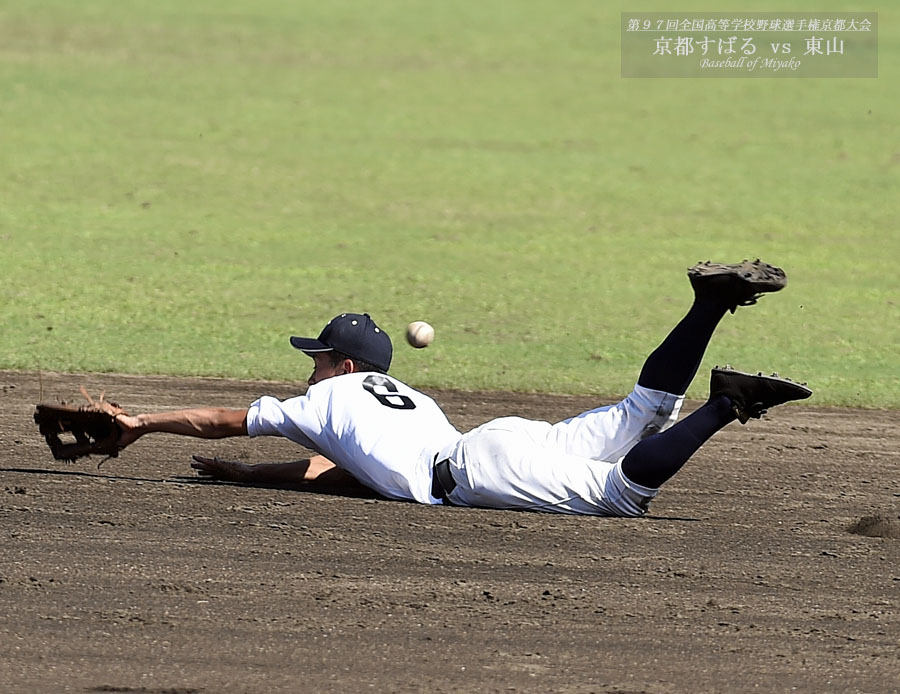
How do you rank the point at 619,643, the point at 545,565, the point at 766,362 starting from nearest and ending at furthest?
the point at 619,643 < the point at 545,565 < the point at 766,362

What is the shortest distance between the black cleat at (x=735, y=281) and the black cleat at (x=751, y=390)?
38cm

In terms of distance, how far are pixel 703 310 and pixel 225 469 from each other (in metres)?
2.72

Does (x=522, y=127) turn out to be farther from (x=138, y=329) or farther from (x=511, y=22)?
(x=138, y=329)

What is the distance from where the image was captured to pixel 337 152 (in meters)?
19.8

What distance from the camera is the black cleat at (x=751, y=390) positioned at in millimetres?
6094

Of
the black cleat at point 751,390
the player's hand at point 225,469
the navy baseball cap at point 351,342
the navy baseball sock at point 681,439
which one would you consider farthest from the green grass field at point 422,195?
the black cleat at point 751,390

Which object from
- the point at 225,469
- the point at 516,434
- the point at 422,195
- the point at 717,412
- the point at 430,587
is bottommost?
the point at 430,587

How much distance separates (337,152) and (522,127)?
3619mm

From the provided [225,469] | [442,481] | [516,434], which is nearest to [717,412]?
[516,434]

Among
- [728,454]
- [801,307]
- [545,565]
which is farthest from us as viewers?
[801,307]

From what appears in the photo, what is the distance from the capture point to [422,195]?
17.7m

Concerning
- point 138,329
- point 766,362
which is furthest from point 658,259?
point 138,329

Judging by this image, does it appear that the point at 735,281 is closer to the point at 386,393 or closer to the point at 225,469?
the point at 386,393

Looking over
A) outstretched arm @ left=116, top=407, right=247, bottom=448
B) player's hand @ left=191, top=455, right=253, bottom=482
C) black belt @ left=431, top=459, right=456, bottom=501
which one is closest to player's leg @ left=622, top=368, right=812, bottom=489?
black belt @ left=431, top=459, right=456, bottom=501
